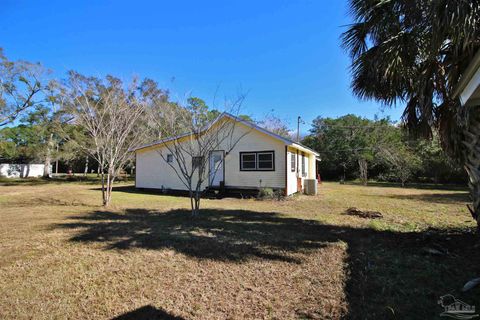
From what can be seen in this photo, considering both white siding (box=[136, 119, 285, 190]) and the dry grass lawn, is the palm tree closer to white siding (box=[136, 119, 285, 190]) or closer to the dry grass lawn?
the dry grass lawn

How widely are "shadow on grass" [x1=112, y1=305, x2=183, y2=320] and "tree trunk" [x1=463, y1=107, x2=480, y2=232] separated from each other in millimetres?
5107

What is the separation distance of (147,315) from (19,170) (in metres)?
42.0

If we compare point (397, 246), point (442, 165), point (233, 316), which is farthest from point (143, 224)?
point (442, 165)

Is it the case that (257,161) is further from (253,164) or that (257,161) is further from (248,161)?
(248,161)

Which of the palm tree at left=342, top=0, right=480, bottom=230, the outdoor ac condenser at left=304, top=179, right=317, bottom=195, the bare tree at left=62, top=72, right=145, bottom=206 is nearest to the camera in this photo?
the palm tree at left=342, top=0, right=480, bottom=230

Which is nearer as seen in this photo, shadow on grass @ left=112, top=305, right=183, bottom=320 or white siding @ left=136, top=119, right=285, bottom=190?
shadow on grass @ left=112, top=305, right=183, bottom=320

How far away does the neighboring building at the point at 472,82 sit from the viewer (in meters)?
2.89

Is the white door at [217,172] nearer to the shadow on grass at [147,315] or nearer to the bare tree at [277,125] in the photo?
the shadow on grass at [147,315]

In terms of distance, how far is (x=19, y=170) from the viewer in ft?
114

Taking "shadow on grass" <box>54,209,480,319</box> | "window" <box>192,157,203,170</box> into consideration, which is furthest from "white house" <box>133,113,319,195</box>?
"shadow on grass" <box>54,209,480,319</box>

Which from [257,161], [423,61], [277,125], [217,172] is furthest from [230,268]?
[277,125]

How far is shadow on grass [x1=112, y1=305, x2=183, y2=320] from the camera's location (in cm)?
285

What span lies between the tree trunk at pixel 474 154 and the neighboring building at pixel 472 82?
0.80 metres

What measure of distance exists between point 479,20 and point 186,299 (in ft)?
18.7
